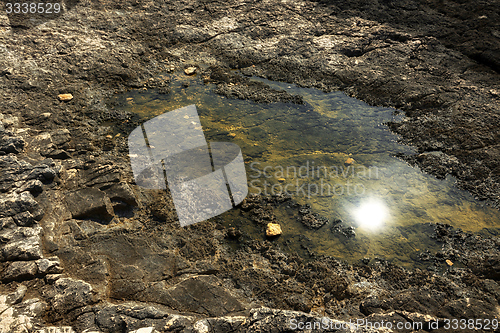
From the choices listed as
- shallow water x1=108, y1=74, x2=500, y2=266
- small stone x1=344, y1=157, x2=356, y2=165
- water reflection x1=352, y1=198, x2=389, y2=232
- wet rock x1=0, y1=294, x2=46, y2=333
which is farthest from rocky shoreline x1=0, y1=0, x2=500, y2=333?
small stone x1=344, y1=157, x2=356, y2=165

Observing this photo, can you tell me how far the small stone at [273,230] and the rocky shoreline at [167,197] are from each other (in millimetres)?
91

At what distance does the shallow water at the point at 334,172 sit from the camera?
122 inches

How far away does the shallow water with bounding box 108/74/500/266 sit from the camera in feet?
10.2

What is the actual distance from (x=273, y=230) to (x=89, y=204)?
5.70 feet

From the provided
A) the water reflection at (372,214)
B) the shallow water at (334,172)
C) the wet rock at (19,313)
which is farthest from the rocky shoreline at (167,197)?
the water reflection at (372,214)

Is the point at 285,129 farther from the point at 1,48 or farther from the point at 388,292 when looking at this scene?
the point at 1,48

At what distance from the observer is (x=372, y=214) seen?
10.8ft

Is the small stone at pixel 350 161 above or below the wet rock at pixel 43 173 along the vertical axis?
below

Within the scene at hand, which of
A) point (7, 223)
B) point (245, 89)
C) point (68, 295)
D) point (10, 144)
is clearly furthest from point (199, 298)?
point (245, 89)

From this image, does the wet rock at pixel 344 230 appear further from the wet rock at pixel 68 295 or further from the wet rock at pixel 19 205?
the wet rock at pixel 19 205

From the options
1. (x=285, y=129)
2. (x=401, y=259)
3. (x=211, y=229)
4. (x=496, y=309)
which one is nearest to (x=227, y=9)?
(x=285, y=129)

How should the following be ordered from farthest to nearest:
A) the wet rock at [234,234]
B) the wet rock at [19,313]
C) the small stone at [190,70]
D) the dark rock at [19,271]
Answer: the small stone at [190,70]
the wet rock at [234,234]
the dark rock at [19,271]
the wet rock at [19,313]

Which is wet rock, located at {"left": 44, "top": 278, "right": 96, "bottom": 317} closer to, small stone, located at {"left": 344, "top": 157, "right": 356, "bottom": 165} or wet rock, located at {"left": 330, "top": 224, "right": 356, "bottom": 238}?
wet rock, located at {"left": 330, "top": 224, "right": 356, "bottom": 238}

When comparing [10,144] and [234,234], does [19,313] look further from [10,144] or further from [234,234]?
[10,144]
